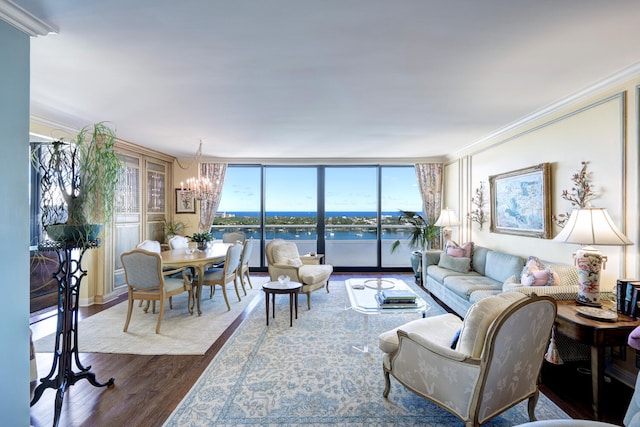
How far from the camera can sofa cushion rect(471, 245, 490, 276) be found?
4.34 meters

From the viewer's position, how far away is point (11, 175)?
1.73 m

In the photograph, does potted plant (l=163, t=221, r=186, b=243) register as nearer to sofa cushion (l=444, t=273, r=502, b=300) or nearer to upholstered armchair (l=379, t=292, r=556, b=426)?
sofa cushion (l=444, t=273, r=502, b=300)

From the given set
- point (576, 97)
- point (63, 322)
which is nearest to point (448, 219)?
point (576, 97)

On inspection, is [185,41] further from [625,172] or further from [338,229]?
[338,229]

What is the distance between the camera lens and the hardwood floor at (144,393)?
204 cm

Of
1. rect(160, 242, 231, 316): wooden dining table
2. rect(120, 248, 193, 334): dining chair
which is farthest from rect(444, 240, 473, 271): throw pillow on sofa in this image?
rect(120, 248, 193, 334): dining chair

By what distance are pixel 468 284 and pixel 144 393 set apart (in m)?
3.51

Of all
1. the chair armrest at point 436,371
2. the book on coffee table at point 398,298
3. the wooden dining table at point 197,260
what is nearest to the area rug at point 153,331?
the wooden dining table at point 197,260

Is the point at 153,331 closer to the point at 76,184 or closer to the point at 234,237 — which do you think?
the point at 76,184

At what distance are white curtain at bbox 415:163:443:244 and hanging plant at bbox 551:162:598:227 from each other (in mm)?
3161

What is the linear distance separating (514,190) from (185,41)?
13.4 feet

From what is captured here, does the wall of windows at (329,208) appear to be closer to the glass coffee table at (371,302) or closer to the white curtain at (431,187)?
the white curtain at (431,187)

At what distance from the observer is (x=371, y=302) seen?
2977mm

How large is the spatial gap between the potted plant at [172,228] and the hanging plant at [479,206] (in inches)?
222
